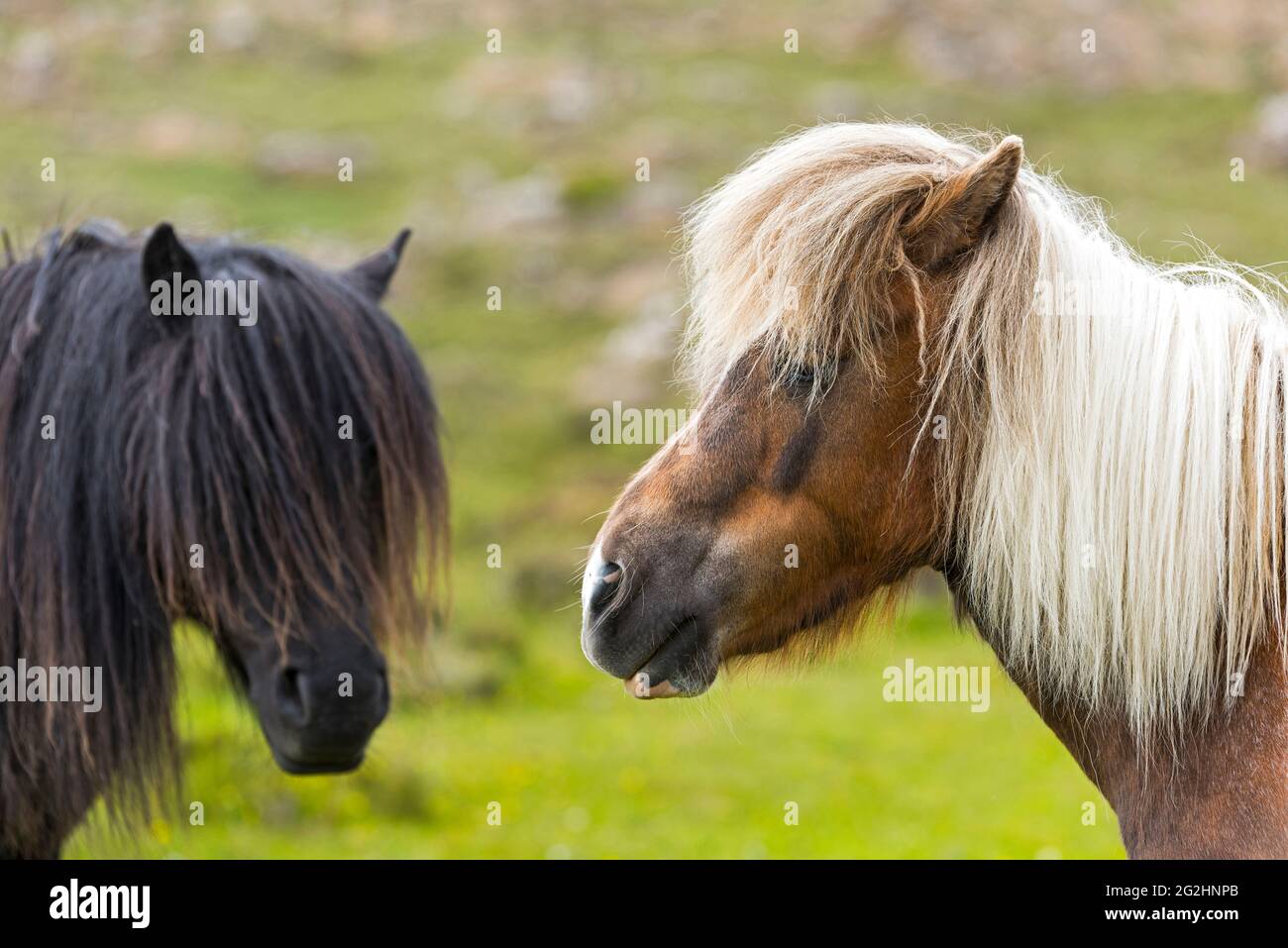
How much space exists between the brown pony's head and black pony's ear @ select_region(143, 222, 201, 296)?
1555mm

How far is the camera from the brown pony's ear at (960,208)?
277 centimetres

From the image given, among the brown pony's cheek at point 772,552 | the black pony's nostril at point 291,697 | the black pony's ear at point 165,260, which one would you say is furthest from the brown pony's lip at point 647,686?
the black pony's ear at point 165,260

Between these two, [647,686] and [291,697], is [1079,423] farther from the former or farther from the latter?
[291,697]

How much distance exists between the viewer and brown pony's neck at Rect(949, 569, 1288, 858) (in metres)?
2.66

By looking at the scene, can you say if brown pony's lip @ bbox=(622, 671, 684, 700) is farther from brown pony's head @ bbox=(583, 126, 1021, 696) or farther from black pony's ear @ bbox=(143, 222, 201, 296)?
black pony's ear @ bbox=(143, 222, 201, 296)

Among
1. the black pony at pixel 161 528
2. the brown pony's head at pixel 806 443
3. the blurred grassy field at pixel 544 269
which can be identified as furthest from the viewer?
the blurred grassy field at pixel 544 269

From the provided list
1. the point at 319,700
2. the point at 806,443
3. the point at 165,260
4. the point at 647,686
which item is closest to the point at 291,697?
the point at 319,700

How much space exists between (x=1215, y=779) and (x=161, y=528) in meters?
2.66

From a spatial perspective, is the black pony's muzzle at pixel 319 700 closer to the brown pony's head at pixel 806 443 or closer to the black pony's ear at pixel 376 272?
the brown pony's head at pixel 806 443

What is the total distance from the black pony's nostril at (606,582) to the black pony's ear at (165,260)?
5.27 feet

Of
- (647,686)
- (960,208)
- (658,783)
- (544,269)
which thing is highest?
(544,269)

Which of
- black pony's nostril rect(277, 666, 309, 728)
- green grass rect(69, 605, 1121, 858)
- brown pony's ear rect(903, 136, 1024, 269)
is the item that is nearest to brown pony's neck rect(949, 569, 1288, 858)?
brown pony's ear rect(903, 136, 1024, 269)

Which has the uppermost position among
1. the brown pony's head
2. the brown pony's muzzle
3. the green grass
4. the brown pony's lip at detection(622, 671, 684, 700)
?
the brown pony's head

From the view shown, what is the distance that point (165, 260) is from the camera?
3.72 metres
